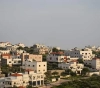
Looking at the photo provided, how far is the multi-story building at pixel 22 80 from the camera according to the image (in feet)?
95.1

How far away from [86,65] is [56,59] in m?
4.23

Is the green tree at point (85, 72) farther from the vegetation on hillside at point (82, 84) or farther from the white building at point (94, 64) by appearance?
the vegetation on hillside at point (82, 84)

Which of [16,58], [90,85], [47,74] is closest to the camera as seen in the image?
[90,85]

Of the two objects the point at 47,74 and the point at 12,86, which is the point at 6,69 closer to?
the point at 47,74

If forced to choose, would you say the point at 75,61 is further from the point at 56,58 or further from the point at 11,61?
the point at 11,61

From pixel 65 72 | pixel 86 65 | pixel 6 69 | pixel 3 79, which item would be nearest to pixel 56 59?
pixel 86 65

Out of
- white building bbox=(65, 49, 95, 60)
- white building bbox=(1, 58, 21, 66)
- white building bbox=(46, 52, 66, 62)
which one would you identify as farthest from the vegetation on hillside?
white building bbox=(65, 49, 95, 60)

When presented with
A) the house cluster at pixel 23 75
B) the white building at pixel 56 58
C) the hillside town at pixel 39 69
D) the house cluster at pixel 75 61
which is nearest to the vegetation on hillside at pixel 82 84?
the hillside town at pixel 39 69

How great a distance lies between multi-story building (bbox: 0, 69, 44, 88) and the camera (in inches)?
1141

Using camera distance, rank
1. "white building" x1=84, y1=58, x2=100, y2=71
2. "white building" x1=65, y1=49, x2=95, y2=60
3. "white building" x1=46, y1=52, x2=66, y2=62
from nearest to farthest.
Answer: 1. "white building" x1=84, y1=58, x2=100, y2=71
2. "white building" x1=46, y1=52, x2=66, y2=62
3. "white building" x1=65, y1=49, x2=95, y2=60

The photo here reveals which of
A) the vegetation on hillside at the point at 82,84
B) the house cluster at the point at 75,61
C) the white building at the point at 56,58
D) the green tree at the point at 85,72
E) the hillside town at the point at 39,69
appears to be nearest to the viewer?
the hillside town at the point at 39,69

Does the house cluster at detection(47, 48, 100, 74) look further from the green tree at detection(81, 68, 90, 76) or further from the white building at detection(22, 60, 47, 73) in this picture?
the white building at detection(22, 60, 47, 73)

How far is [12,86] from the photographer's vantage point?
28781 mm

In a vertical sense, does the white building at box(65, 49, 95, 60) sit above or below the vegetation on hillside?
above
